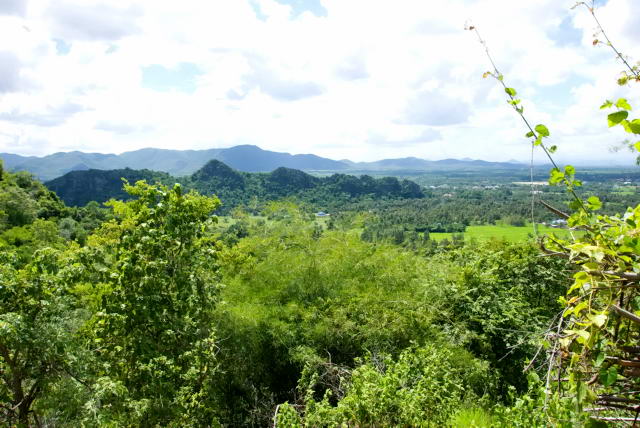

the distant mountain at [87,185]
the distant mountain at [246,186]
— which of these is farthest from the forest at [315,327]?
the distant mountain at [87,185]

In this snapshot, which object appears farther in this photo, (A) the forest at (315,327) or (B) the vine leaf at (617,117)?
(A) the forest at (315,327)

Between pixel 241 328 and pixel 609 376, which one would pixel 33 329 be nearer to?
pixel 241 328

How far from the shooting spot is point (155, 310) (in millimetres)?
4602

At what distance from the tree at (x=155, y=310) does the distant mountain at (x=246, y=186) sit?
85.1 meters

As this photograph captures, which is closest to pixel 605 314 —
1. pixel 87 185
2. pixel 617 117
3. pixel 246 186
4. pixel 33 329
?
pixel 617 117

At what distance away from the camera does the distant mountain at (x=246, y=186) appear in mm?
96125

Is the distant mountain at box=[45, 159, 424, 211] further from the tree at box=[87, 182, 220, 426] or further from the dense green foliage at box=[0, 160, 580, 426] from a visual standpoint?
the tree at box=[87, 182, 220, 426]

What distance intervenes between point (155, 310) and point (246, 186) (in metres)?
101

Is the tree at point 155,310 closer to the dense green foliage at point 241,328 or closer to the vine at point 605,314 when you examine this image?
the dense green foliage at point 241,328

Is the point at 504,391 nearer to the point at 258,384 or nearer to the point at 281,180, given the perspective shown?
the point at 258,384

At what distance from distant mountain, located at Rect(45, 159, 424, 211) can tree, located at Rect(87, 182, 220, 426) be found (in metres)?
85.1

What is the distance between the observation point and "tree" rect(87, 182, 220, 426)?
448 centimetres

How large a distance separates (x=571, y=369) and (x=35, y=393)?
16.8 feet

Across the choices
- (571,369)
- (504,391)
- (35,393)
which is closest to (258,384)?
(35,393)
